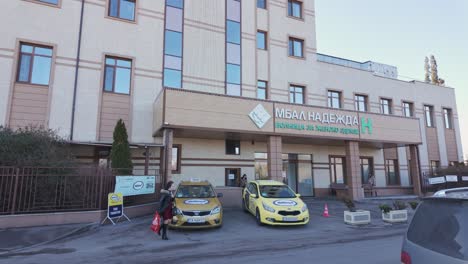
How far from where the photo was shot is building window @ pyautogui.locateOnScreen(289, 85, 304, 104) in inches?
845

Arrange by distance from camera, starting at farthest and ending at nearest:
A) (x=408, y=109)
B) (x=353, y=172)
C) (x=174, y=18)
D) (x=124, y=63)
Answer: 1. (x=408, y=109)
2. (x=174, y=18)
3. (x=353, y=172)
4. (x=124, y=63)

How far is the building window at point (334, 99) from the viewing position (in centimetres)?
2308

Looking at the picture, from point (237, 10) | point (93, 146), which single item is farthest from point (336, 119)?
point (93, 146)

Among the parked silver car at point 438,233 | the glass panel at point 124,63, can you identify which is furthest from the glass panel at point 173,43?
the parked silver car at point 438,233

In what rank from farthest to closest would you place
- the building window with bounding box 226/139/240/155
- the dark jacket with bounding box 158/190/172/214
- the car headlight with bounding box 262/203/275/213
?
the building window with bounding box 226/139/240/155 → the car headlight with bounding box 262/203/275/213 → the dark jacket with bounding box 158/190/172/214

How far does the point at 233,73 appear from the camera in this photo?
19.8 metres

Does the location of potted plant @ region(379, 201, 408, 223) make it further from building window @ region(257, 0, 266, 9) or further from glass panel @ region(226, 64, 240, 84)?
building window @ region(257, 0, 266, 9)

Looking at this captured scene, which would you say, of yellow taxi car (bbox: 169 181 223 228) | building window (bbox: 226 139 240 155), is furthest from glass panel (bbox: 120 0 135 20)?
yellow taxi car (bbox: 169 181 223 228)

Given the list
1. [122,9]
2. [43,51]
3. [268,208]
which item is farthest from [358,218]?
[43,51]

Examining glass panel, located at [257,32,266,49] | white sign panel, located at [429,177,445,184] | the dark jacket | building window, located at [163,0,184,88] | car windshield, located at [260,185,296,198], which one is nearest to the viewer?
the dark jacket

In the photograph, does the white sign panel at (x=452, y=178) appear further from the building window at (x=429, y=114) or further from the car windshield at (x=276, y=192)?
the car windshield at (x=276, y=192)

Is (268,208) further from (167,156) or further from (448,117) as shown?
(448,117)

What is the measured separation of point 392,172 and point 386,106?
556 centimetres

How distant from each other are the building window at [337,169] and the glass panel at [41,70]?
19.2 m
